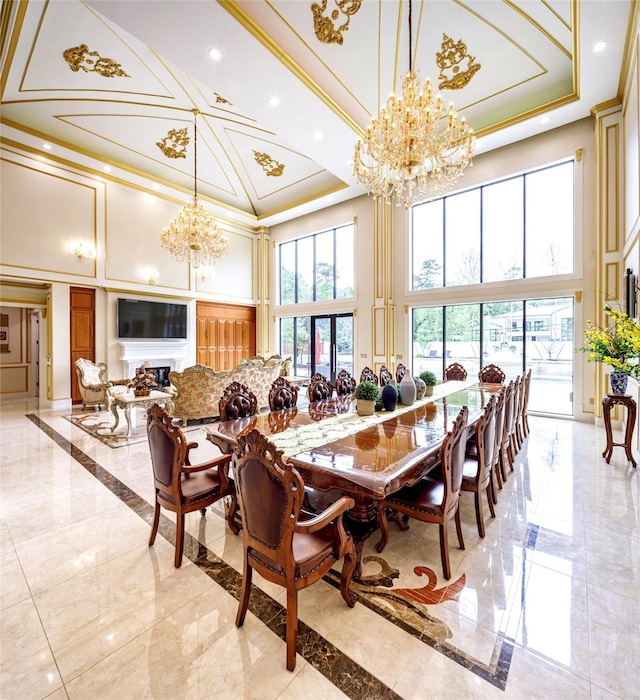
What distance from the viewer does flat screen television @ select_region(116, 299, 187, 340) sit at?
7648 mm

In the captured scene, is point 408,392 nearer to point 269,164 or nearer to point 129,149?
point 269,164

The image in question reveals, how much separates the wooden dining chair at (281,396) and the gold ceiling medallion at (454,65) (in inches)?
203

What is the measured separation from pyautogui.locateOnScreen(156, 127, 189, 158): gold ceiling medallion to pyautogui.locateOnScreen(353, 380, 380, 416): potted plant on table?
23.0 ft

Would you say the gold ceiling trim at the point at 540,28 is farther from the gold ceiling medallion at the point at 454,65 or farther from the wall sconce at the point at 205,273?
the wall sconce at the point at 205,273

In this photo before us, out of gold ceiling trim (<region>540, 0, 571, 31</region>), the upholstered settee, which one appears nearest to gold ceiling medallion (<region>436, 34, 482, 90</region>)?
gold ceiling trim (<region>540, 0, 571, 31</region>)

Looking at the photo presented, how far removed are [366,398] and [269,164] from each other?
7.19 m

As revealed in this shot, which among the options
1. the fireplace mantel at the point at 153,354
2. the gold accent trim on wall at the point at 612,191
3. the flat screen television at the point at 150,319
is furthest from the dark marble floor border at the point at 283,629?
the gold accent trim on wall at the point at 612,191

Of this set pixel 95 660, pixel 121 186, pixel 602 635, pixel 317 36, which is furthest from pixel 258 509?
pixel 121 186

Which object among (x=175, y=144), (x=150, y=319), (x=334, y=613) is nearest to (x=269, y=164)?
(x=175, y=144)

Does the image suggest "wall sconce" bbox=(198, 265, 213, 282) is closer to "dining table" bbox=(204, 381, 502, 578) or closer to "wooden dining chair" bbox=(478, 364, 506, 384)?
"dining table" bbox=(204, 381, 502, 578)

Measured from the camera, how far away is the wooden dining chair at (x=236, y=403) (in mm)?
2840

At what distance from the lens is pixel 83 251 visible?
7.02 meters

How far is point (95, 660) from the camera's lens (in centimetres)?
143

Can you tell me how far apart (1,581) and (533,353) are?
7195mm
